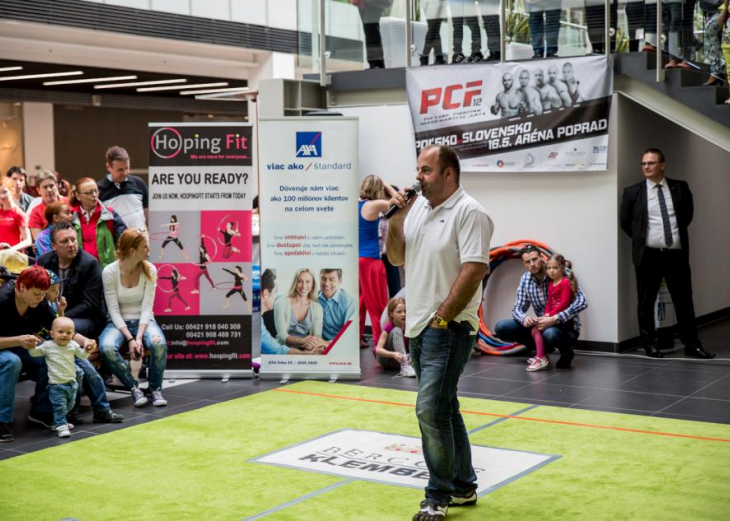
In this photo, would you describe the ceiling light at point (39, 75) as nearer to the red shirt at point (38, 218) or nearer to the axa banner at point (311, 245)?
the red shirt at point (38, 218)

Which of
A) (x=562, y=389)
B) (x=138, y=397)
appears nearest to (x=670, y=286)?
(x=562, y=389)

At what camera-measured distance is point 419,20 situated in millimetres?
9586

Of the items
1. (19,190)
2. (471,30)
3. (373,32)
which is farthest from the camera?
(19,190)

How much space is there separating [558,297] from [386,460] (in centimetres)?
330

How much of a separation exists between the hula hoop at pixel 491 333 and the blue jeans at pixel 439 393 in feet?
14.3

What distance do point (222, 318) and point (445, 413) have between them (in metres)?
3.92

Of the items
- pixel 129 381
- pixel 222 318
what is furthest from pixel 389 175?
pixel 129 381

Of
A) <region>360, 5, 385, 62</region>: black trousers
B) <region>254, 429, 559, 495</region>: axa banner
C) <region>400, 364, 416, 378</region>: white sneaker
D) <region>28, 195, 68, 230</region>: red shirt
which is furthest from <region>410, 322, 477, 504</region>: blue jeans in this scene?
<region>360, 5, 385, 62</region>: black trousers

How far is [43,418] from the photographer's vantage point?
6.48 metres

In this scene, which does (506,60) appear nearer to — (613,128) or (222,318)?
(613,128)

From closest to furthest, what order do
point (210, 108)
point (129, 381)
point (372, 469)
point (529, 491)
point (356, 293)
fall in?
point (529, 491) → point (372, 469) → point (129, 381) → point (356, 293) → point (210, 108)

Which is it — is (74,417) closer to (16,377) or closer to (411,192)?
(16,377)

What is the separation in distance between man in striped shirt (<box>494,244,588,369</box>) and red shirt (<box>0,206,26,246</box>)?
14.7ft

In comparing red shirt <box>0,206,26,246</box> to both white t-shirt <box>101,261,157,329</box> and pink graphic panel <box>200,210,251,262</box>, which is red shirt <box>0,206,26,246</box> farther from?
white t-shirt <box>101,261,157,329</box>
